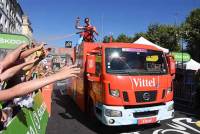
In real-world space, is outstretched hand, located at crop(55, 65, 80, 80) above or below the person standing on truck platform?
below

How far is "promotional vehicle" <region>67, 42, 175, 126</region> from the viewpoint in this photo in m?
9.12

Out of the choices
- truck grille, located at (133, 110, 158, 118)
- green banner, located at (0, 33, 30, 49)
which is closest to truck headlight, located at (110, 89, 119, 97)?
truck grille, located at (133, 110, 158, 118)

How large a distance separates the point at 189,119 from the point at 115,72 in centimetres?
364

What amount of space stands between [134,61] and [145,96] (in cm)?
109

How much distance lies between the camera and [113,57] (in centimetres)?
964

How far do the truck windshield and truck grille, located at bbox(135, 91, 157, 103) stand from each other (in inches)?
22.2

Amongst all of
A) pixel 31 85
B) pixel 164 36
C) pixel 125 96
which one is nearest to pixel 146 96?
pixel 125 96

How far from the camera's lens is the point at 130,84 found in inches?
363

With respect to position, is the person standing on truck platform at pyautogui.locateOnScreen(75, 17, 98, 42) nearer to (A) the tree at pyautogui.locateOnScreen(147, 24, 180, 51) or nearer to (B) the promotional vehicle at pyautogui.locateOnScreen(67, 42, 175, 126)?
(B) the promotional vehicle at pyautogui.locateOnScreen(67, 42, 175, 126)

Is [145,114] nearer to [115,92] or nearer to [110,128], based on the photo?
[115,92]

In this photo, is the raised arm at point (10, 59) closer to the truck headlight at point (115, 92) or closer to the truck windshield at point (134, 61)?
the truck headlight at point (115, 92)

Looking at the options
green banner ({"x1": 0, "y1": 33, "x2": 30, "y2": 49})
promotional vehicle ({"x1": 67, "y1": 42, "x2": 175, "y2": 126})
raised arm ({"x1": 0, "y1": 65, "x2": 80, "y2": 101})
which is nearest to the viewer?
raised arm ({"x1": 0, "y1": 65, "x2": 80, "y2": 101})

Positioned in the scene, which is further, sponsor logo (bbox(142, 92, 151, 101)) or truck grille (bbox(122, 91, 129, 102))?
sponsor logo (bbox(142, 92, 151, 101))

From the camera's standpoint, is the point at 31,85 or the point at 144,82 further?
the point at 144,82
